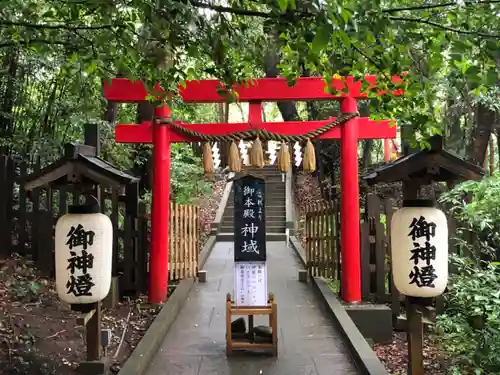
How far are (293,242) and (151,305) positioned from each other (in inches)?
280

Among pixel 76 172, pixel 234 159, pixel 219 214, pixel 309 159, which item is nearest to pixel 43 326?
pixel 76 172

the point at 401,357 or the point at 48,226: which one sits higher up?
the point at 48,226

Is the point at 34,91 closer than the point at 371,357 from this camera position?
No

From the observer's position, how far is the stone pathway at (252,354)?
5070 millimetres

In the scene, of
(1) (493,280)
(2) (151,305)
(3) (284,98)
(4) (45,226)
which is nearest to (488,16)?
(1) (493,280)

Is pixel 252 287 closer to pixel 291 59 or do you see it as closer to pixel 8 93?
pixel 291 59

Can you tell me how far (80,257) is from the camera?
15.0 ft

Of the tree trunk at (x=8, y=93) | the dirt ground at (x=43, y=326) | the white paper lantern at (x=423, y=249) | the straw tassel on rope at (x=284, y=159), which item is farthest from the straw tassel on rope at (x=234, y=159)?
the tree trunk at (x=8, y=93)

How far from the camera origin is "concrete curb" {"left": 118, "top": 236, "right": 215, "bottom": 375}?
477 cm

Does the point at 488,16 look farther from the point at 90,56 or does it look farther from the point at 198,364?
the point at 198,364

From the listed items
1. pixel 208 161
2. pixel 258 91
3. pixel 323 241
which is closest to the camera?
pixel 208 161

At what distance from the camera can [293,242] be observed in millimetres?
13883

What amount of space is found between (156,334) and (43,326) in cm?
137

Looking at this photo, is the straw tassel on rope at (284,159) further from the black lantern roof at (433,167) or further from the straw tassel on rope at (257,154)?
the black lantern roof at (433,167)
